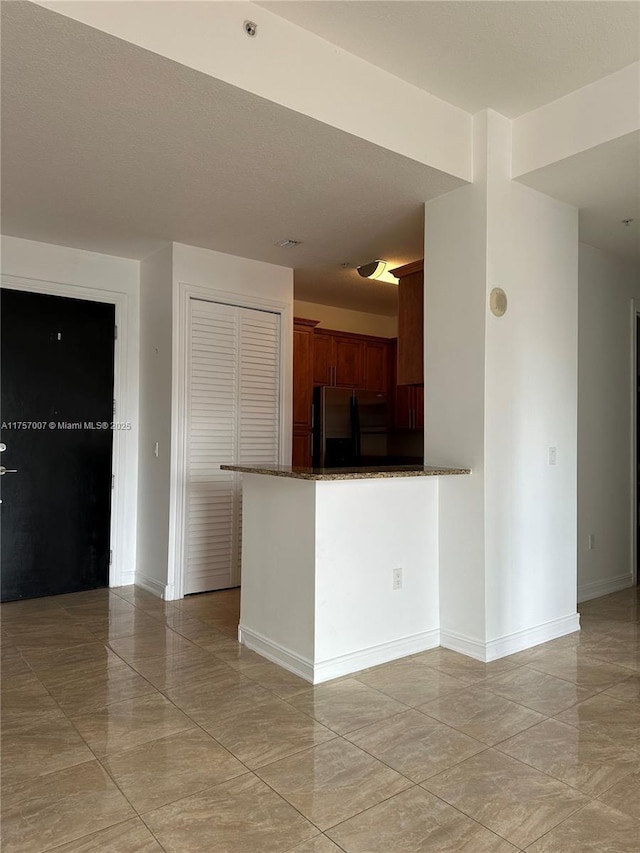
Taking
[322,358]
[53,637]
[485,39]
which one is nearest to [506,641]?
[53,637]

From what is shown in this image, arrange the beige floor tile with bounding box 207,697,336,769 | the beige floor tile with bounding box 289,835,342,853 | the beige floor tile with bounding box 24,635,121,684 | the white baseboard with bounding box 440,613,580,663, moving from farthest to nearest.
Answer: the white baseboard with bounding box 440,613,580,663, the beige floor tile with bounding box 24,635,121,684, the beige floor tile with bounding box 207,697,336,769, the beige floor tile with bounding box 289,835,342,853

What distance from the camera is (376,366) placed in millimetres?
6621

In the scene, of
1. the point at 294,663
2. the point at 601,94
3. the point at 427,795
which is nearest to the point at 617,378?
the point at 601,94

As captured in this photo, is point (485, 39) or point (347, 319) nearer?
point (485, 39)

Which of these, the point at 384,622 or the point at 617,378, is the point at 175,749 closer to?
the point at 384,622

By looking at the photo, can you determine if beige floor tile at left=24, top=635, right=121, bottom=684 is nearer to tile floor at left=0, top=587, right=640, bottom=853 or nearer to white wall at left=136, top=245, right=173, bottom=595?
tile floor at left=0, top=587, right=640, bottom=853

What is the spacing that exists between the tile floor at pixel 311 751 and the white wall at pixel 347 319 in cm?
399

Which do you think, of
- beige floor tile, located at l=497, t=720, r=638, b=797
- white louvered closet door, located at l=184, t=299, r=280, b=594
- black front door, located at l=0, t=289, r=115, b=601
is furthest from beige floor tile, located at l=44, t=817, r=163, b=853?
black front door, located at l=0, t=289, r=115, b=601

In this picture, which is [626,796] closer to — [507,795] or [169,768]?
[507,795]

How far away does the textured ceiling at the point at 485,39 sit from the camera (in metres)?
2.33

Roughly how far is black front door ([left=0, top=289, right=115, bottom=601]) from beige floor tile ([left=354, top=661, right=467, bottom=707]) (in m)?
2.56

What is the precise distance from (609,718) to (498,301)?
202 cm

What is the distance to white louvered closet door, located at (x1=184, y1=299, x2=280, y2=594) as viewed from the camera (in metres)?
4.40

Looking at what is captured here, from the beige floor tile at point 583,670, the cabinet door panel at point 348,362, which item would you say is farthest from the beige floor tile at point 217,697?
the cabinet door panel at point 348,362
